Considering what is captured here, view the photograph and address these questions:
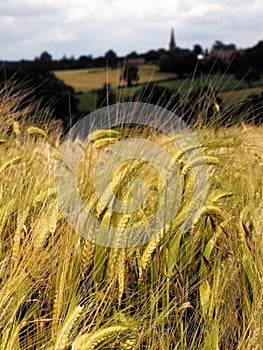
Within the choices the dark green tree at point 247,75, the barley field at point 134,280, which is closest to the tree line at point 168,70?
the dark green tree at point 247,75

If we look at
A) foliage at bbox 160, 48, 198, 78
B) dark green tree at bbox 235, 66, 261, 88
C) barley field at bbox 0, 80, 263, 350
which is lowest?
foliage at bbox 160, 48, 198, 78

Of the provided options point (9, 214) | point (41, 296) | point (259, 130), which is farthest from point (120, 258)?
point (259, 130)

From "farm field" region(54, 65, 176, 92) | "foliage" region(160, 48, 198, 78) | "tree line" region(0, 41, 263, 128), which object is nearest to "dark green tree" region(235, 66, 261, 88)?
"tree line" region(0, 41, 263, 128)

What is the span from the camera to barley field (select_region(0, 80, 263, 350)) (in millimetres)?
1330

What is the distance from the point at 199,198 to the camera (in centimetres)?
180

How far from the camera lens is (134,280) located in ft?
5.50

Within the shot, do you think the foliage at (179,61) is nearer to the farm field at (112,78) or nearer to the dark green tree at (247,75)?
the farm field at (112,78)

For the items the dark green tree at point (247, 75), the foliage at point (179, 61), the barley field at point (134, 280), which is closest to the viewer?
the barley field at point (134, 280)

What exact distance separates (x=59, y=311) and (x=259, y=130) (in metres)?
2.08

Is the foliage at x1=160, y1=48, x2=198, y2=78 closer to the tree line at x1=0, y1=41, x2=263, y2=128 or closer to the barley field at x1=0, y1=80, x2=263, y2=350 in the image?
the tree line at x1=0, y1=41, x2=263, y2=128

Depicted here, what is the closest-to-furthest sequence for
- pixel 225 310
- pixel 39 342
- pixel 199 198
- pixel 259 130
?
pixel 39 342
pixel 225 310
pixel 199 198
pixel 259 130

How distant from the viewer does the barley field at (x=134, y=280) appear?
1.33 m

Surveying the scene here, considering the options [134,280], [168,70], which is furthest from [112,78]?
[168,70]

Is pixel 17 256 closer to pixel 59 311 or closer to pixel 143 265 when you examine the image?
pixel 59 311
